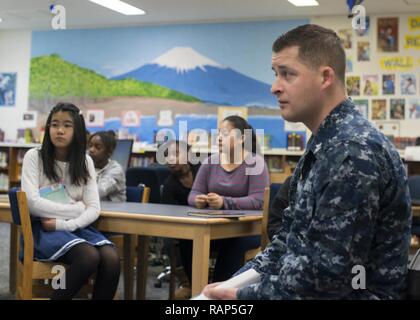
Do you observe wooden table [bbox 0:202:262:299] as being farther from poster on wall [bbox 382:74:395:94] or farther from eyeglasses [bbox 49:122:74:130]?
poster on wall [bbox 382:74:395:94]

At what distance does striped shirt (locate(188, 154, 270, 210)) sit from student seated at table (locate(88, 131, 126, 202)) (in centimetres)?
60

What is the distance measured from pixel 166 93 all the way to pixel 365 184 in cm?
889

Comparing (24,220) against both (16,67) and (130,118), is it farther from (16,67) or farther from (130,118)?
(16,67)

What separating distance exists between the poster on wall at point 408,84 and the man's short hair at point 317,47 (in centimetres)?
774

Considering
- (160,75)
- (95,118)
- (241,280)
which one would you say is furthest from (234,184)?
(95,118)

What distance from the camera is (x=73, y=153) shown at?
3314 millimetres

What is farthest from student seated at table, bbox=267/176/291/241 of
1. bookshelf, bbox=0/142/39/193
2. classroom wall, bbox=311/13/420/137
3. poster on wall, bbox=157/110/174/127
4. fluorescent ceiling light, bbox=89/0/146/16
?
bookshelf, bbox=0/142/39/193

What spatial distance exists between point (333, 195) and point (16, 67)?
10585 mm

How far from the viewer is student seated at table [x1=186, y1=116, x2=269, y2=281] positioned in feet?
12.0

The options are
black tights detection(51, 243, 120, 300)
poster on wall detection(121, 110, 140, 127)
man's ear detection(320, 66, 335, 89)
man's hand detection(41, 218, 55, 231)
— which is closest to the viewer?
man's ear detection(320, 66, 335, 89)

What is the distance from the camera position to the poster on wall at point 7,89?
1105cm

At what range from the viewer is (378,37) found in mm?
8953

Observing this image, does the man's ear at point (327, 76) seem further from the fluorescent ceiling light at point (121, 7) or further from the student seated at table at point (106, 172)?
the fluorescent ceiling light at point (121, 7)
